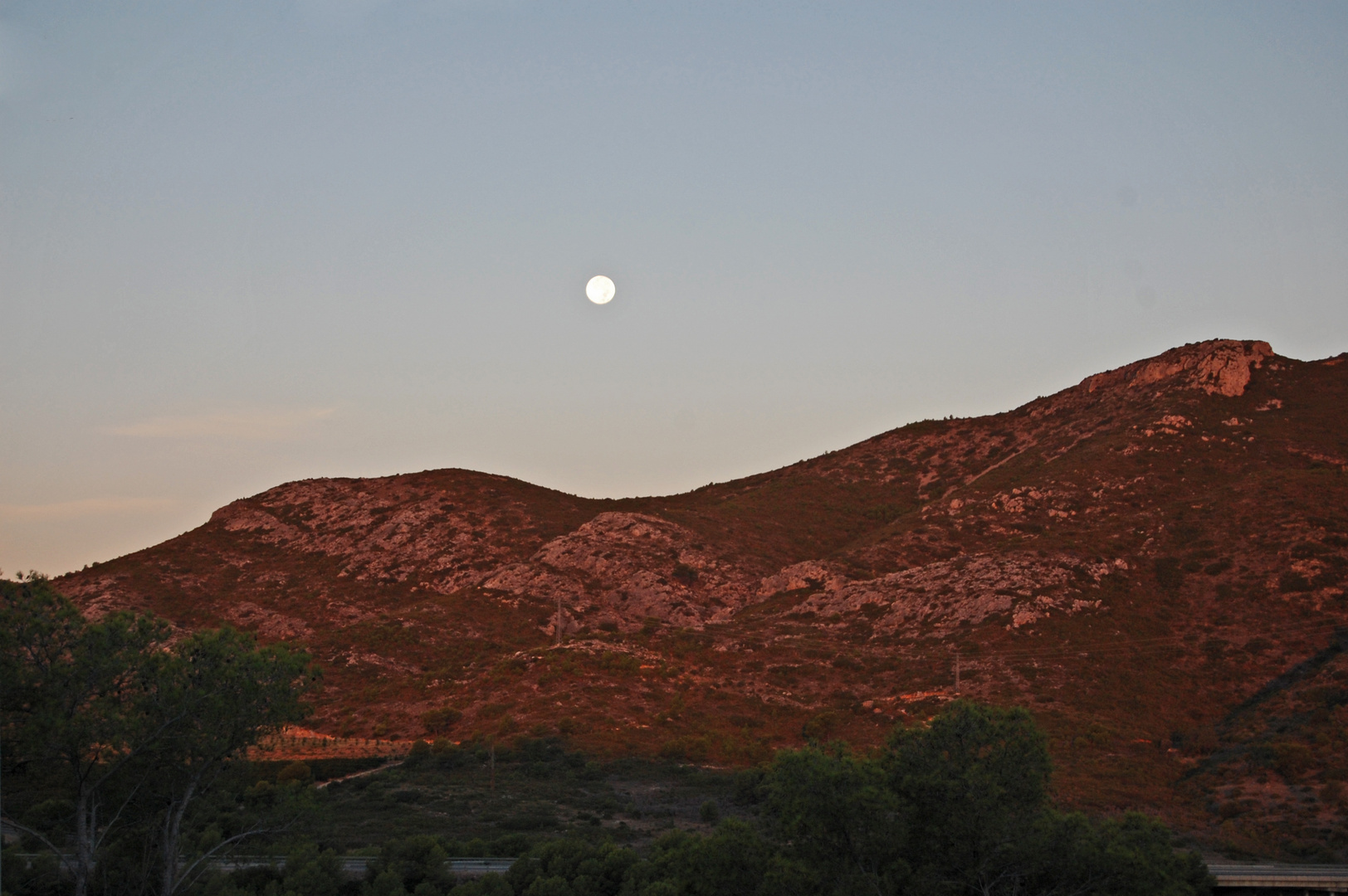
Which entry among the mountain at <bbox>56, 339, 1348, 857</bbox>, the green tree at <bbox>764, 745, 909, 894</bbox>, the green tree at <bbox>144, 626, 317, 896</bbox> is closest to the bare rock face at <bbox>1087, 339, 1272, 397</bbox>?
the mountain at <bbox>56, 339, 1348, 857</bbox>

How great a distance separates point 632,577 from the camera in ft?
359

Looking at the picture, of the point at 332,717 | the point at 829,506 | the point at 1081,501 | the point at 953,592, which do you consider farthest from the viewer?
the point at 829,506

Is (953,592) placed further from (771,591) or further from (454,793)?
(454,793)

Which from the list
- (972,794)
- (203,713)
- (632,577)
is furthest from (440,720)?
(972,794)

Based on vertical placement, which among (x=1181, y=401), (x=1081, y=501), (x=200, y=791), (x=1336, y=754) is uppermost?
(x=1181, y=401)

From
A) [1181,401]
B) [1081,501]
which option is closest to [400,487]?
[1081,501]

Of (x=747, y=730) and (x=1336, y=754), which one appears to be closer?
Answer: (x=1336, y=754)

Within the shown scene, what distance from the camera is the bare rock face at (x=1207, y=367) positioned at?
403ft

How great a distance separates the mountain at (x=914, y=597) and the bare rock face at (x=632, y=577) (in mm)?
332

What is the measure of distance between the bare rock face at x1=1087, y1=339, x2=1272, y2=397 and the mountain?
46cm

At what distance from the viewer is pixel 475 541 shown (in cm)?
12212

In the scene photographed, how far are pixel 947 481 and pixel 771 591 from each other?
43.4m

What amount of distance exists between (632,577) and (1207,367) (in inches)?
2961

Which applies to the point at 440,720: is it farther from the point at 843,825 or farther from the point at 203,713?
the point at 843,825
